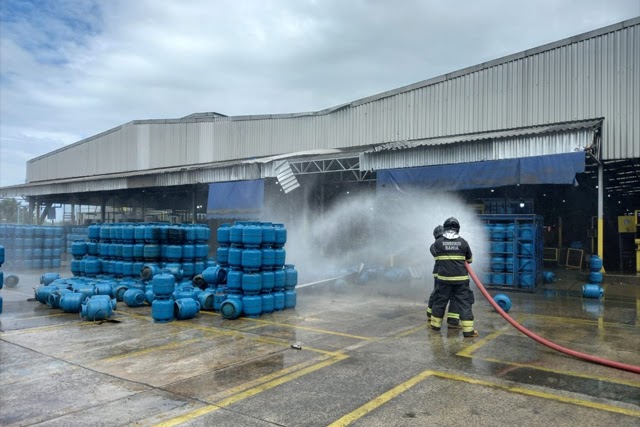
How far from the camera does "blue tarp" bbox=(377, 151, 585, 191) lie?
14180mm

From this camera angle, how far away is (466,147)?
1571 centimetres

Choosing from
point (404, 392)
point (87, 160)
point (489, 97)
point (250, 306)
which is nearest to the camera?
point (404, 392)

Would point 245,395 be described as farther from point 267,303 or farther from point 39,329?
point 39,329

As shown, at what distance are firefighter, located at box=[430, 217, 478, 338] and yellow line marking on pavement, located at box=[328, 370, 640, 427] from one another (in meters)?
2.44

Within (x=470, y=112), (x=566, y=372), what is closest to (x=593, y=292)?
(x=566, y=372)

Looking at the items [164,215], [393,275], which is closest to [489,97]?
[393,275]

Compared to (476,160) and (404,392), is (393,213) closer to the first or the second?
(476,160)

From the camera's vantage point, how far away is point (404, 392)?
5.16 m

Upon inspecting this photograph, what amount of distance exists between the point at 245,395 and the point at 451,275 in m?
4.57

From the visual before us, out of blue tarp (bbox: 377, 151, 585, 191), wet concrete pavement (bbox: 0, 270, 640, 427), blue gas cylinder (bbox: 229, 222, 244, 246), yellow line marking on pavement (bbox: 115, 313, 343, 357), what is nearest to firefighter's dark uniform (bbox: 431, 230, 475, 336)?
wet concrete pavement (bbox: 0, 270, 640, 427)

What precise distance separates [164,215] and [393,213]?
92.0 feet

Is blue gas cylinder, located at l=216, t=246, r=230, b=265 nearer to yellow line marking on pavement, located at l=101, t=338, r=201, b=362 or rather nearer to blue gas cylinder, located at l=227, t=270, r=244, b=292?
blue gas cylinder, located at l=227, t=270, r=244, b=292

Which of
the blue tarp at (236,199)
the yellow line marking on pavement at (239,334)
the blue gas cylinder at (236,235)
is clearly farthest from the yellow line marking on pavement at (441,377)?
the blue tarp at (236,199)

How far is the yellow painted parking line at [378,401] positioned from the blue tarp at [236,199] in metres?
15.8
